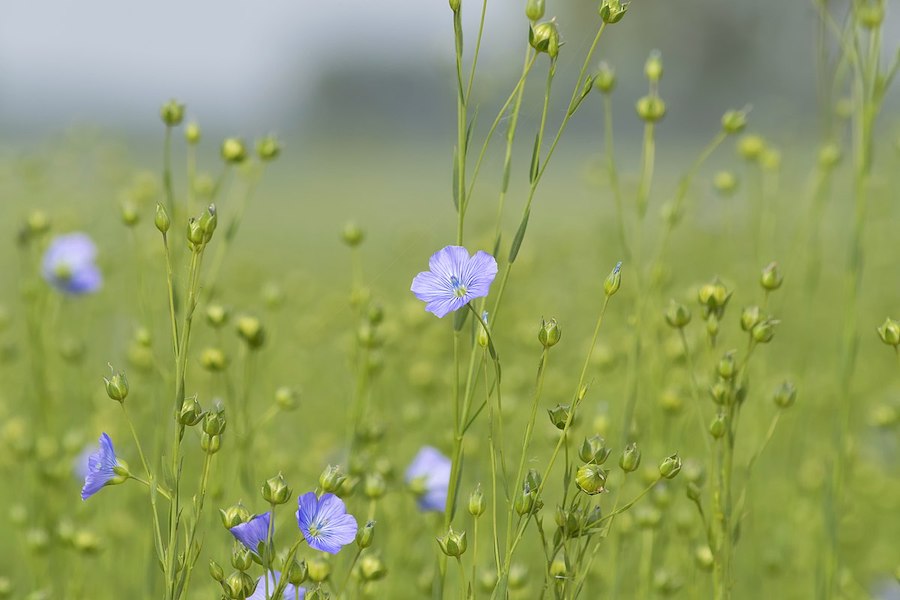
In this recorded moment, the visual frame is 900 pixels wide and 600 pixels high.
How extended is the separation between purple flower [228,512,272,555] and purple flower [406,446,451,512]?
1.56 ft

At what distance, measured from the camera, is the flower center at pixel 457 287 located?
0.89 meters

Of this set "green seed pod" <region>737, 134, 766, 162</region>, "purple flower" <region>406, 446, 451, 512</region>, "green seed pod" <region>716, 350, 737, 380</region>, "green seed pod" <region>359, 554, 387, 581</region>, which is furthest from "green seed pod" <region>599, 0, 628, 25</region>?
"green seed pod" <region>737, 134, 766, 162</region>

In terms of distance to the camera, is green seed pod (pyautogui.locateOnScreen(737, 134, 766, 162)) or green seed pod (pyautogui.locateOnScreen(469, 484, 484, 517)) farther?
green seed pod (pyautogui.locateOnScreen(737, 134, 766, 162))

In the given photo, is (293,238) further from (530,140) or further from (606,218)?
(530,140)

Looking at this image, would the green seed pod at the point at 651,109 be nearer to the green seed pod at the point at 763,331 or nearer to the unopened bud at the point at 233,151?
the green seed pod at the point at 763,331

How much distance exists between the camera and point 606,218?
3199 mm

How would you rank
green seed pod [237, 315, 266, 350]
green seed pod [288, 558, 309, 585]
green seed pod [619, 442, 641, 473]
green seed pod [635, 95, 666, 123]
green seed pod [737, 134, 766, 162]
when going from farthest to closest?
green seed pod [737, 134, 766, 162] < green seed pod [635, 95, 666, 123] < green seed pod [237, 315, 266, 350] < green seed pod [619, 442, 641, 473] < green seed pod [288, 558, 309, 585]

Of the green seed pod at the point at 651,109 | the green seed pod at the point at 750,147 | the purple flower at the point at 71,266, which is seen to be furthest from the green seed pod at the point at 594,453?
the purple flower at the point at 71,266

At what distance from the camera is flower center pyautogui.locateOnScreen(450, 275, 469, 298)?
2.92 feet

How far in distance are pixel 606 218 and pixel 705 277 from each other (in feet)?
1.42

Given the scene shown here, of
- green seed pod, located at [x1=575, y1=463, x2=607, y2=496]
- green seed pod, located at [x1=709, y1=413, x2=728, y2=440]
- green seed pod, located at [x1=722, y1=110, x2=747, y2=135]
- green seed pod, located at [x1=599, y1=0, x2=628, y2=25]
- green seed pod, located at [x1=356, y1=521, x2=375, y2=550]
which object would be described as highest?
green seed pod, located at [x1=599, y1=0, x2=628, y2=25]

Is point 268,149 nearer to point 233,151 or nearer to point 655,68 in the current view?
point 233,151

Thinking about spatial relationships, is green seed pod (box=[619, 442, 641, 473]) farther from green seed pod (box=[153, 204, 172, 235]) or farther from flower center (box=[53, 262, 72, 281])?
flower center (box=[53, 262, 72, 281])

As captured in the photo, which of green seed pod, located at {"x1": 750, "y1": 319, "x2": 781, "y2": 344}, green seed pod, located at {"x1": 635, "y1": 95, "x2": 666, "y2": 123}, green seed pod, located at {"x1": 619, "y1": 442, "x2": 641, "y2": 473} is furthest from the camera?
green seed pod, located at {"x1": 635, "y1": 95, "x2": 666, "y2": 123}
